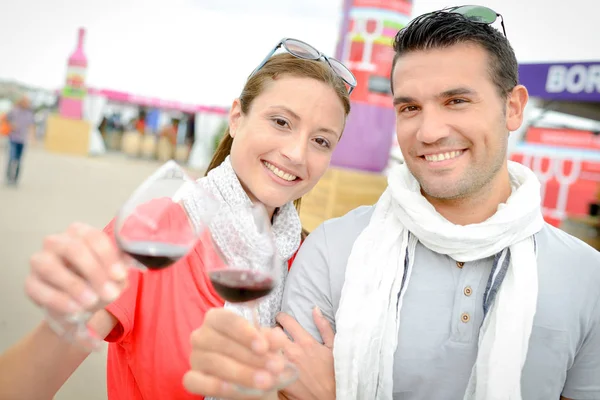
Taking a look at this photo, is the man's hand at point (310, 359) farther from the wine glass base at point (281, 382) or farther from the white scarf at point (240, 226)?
the wine glass base at point (281, 382)

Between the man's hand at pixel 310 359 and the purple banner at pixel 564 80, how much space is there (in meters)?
4.33

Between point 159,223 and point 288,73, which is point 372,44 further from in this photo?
point 159,223

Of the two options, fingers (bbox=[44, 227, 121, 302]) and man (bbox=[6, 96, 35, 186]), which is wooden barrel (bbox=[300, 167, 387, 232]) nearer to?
fingers (bbox=[44, 227, 121, 302])

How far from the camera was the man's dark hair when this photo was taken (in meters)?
1.45

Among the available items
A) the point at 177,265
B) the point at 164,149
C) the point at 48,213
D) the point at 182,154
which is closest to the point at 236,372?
the point at 177,265

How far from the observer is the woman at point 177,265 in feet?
2.61

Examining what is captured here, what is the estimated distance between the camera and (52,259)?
31.2 inches

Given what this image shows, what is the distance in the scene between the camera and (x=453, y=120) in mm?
1422

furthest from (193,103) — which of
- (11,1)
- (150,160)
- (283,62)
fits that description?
(283,62)

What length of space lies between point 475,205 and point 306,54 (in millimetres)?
716

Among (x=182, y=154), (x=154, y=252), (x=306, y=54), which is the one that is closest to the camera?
(x=154, y=252)

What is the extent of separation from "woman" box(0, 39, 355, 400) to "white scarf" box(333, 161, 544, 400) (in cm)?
29

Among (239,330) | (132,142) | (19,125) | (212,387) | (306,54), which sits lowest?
(132,142)

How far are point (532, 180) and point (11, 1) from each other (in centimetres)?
1371
